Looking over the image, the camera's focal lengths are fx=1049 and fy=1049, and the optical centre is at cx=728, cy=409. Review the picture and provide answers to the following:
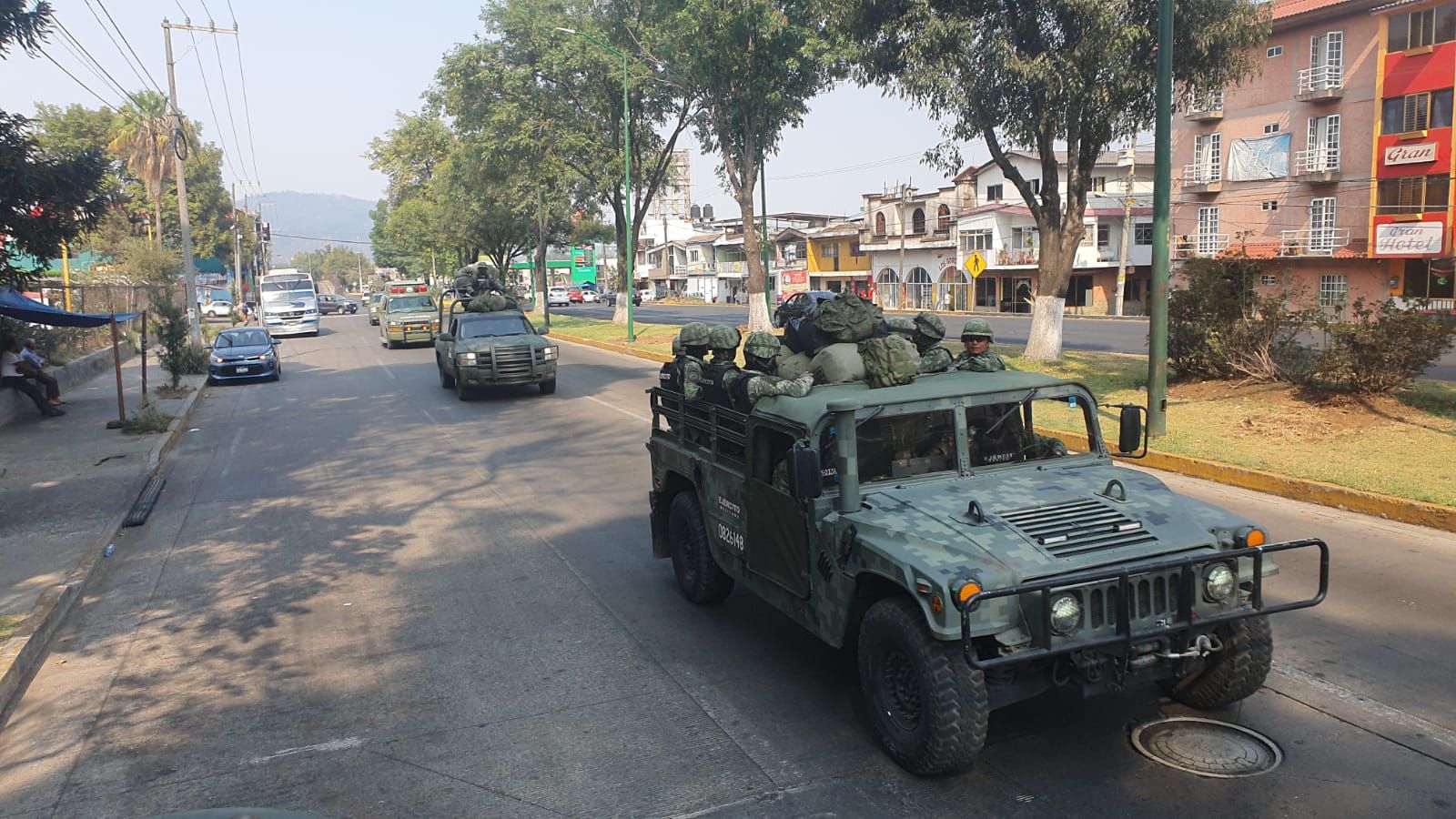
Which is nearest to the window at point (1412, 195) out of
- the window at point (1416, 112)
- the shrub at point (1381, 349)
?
the window at point (1416, 112)

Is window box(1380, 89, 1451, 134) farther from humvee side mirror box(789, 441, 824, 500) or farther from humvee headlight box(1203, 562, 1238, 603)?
humvee side mirror box(789, 441, 824, 500)

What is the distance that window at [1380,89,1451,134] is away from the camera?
3834 centimetres

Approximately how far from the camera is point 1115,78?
57.6 feet

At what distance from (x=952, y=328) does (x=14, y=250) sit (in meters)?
32.1

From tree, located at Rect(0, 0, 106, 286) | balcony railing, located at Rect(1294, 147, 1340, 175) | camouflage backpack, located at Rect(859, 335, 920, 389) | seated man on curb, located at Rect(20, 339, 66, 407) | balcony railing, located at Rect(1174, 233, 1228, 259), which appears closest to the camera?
camouflage backpack, located at Rect(859, 335, 920, 389)

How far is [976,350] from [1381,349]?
802 centimetres

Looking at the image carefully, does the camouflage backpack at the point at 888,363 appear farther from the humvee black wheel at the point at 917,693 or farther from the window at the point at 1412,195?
the window at the point at 1412,195

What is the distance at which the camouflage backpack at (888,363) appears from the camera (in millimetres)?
5836

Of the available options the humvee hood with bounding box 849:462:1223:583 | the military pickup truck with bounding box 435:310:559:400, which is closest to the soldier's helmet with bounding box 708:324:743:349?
the humvee hood with bounding box 849:462:1223:583

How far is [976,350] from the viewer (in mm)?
7340

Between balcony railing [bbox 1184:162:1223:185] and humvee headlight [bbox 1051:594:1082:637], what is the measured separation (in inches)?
1908

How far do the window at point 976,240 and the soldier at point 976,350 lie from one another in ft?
187

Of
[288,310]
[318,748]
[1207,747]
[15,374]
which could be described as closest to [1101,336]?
[15,374]

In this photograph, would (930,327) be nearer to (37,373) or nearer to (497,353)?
(497,353)
